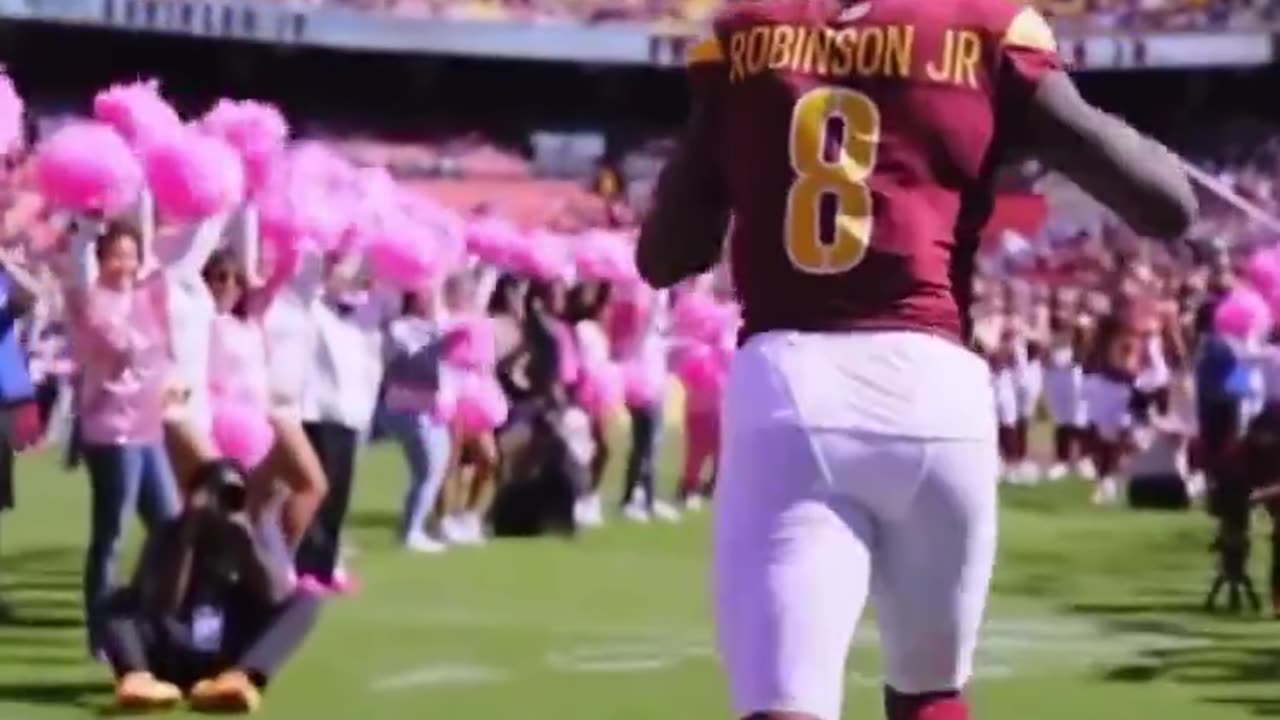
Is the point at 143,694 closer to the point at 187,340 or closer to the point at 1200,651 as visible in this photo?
the point at 187,340

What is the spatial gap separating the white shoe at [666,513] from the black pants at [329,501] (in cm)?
491

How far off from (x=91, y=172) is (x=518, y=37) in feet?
98.6

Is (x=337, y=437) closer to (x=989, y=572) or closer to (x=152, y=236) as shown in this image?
(x=152, y=236)

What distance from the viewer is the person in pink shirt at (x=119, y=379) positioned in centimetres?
940

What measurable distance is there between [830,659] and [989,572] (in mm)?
352

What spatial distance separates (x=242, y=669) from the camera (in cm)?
852

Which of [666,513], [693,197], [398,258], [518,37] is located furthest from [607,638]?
[518,37]

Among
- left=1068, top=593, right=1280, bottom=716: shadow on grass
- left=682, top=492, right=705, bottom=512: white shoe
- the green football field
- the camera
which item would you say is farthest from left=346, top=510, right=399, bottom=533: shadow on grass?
the camera

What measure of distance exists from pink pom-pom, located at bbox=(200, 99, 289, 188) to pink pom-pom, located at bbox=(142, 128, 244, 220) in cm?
82

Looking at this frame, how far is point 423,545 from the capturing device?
14406mm

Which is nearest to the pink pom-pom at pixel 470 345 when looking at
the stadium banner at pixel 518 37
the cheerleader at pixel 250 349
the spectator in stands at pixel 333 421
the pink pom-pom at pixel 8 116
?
the spectator in stands at pixel 333 421

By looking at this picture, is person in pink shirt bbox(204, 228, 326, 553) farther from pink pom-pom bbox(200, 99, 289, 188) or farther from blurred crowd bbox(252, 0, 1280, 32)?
blurred crowd bbox(252, 0, 1280, 32)

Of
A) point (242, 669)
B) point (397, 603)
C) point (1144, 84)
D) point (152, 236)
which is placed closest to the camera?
point (242, 669)

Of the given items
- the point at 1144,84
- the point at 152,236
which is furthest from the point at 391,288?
the point at 1144,84
